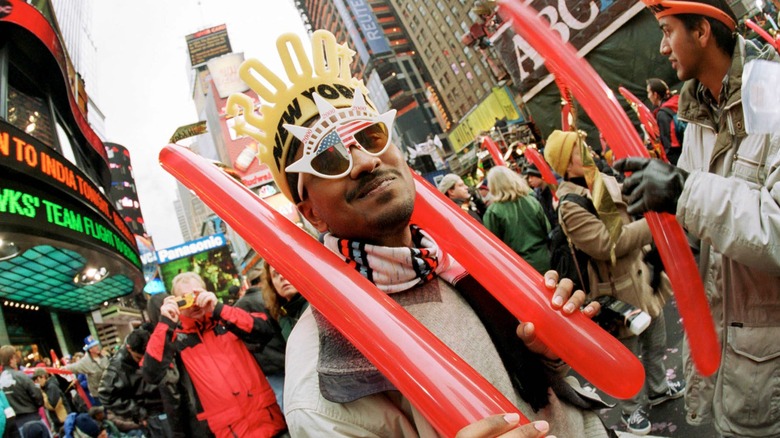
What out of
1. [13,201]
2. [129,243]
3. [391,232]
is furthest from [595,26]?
[129,243]

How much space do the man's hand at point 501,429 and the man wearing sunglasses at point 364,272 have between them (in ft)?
0.99

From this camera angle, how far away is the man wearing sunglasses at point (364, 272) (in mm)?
1155

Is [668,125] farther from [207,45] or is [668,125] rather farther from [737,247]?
[207,45]

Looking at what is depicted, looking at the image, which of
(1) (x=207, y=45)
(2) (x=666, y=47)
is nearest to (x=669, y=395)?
(2) (x=666, y=47)

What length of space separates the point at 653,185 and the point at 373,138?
970mm

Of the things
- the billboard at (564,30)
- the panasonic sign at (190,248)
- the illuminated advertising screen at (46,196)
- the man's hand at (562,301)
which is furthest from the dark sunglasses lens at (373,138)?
the panasonic sign at (190,248)

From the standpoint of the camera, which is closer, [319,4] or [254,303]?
[254,303]

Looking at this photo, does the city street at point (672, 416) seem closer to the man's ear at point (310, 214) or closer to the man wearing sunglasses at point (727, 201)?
the man wearing sunglasses at point (727, 201)

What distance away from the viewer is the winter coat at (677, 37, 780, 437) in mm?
1426

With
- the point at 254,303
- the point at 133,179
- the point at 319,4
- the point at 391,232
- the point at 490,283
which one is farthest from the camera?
the point at 319,4

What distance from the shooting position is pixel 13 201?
25.7 feet

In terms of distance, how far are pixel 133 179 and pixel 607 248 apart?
5554cm

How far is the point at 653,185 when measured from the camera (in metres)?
1.47

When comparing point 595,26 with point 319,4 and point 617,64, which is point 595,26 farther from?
point 319,4
